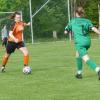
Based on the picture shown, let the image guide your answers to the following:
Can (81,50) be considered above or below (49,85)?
above

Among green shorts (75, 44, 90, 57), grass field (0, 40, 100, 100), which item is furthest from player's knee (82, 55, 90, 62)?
grass field (0, 40, 100, 100)

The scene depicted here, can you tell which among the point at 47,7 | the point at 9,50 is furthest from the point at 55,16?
the point at 9,50

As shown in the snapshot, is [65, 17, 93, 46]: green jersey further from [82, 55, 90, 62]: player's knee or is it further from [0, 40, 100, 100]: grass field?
[0, 40, 100, 100]: grass field

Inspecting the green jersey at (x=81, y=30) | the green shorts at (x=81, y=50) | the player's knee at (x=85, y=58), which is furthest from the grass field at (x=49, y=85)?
the green jersey at (x=81, y=30)

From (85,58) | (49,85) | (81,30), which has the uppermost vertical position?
(81,30)

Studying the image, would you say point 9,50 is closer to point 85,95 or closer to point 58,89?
point 58,89

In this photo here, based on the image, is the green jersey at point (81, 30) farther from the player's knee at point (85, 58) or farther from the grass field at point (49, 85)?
the grass field at point (49, 85)

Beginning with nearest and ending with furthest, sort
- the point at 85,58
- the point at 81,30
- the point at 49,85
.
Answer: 1. the point at 49,85
2. the point at 85,58
3. the point at 81,30

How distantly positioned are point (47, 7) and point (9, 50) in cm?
2884

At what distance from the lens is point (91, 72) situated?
14.8m

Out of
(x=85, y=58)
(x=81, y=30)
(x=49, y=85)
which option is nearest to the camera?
(x=49, y=85)

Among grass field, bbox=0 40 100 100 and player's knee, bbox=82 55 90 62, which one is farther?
player's knee, bbox=82 55 90 62

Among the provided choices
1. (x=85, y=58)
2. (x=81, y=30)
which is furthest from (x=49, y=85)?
(x=81, y=30)

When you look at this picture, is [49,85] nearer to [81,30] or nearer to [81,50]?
[81,50]
